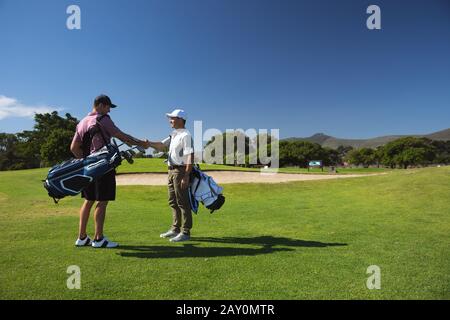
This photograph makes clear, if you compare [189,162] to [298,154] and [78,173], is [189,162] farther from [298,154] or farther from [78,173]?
[298,154]

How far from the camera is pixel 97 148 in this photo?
6.25 metres

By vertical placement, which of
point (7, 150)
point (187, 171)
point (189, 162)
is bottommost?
point (187, 171)

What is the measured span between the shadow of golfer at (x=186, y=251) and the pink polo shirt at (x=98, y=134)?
6.38ft

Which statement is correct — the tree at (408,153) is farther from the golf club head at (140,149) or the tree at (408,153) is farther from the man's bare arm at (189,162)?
the golf club head at (140,149)

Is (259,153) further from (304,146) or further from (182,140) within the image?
(182,140)

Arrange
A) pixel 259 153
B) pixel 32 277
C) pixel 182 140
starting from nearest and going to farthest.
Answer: pixel 32 277
pixel 182 140
pixel 259 153

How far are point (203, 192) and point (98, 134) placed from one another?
2391mm

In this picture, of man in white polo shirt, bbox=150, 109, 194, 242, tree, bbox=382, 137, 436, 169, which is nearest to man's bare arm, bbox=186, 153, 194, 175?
man in white polo shirt, bbox=150, 109, 194, 242

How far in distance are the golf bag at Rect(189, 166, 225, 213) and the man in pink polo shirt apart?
5.59 feet

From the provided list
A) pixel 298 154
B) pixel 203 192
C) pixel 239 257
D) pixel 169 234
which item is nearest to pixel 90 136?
pixel 203 192
